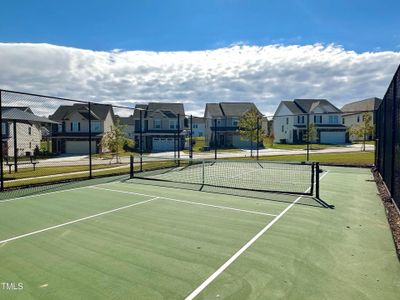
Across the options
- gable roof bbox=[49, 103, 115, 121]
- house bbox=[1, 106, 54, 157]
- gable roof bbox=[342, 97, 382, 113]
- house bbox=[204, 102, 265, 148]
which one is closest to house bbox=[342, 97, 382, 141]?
gable roof bbox=[342, 97, 382, 113]

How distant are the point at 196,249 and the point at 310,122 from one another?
52.0m

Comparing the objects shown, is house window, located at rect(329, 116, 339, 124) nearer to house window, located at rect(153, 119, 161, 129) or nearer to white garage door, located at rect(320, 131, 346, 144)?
white garage door, located at rect(320, 131, 346, 144)

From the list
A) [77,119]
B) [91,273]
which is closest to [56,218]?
[91,273]

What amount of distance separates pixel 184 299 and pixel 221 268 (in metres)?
1.03

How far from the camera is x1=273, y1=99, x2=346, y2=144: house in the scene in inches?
2164

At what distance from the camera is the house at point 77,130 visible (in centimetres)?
4369

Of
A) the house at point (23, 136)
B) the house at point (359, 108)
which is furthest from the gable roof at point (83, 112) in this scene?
the house at point (359, 108)

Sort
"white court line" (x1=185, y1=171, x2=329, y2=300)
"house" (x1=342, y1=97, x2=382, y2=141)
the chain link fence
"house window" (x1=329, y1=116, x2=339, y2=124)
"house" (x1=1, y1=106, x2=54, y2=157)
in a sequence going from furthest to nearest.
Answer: "house" (x1=342, y1=97, x2=382, y2=141) < "house window" (x1=329, y1=116, x2=339, y2=124) < "house" (x1=1, y1=106, x2=54, y2=157) < the chain link fence < "white court line" (x1=185, y1=171, x2=329, y2=300)

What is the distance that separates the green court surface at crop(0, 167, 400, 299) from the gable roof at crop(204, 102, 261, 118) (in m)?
45.4

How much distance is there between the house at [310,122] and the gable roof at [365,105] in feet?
37.1

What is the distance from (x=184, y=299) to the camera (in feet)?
12.5

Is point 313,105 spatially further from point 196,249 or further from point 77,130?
point 196,249

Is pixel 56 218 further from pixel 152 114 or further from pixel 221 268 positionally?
pixel 152 114

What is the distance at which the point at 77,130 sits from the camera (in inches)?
1773
